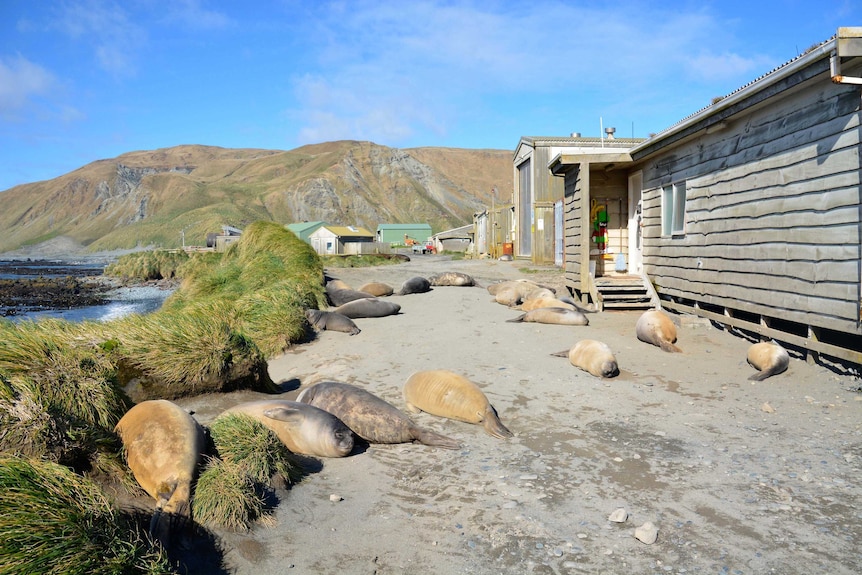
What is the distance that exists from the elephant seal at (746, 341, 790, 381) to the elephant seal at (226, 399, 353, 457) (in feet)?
17.2

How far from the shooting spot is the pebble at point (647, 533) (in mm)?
3768

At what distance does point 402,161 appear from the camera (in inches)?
5591

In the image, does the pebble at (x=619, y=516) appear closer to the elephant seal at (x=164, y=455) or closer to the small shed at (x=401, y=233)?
the elephant seal at (x=164, y=455)

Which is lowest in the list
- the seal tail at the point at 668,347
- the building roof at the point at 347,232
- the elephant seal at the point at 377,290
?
the seal tail at the point at 668,347

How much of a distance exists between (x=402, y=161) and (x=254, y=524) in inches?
A: 5568

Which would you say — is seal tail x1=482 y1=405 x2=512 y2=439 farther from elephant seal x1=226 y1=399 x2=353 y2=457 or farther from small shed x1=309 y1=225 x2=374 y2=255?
small shed x1=309 y1=225 x2=374 y2=255

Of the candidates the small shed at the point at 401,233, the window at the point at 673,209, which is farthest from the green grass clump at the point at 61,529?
the small shed at the point at 401,233

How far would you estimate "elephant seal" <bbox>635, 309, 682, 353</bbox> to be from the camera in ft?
30.9

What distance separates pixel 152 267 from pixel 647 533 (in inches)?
1734

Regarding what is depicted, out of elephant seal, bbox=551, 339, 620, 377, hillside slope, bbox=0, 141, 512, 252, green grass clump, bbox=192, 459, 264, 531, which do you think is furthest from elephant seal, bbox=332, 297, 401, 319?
hillside slope, bbox=0, 141, 512, 252

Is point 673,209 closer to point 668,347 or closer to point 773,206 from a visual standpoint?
point 773,206

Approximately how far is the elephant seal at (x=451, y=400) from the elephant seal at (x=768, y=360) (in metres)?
3.72

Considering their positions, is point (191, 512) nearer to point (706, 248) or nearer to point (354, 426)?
point (354, 426)

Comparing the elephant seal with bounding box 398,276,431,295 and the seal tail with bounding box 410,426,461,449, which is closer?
the seal tail with bounding box 410,426,461,449
